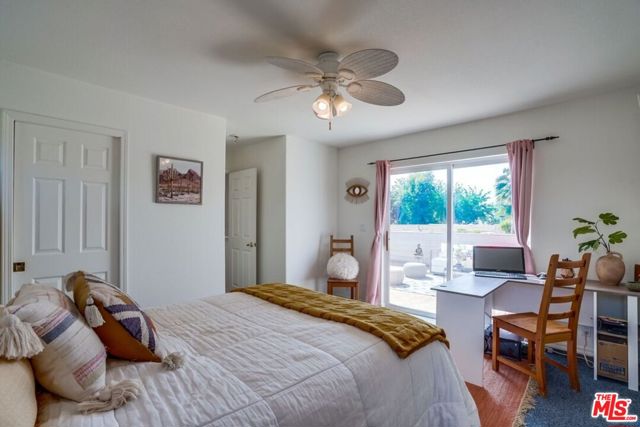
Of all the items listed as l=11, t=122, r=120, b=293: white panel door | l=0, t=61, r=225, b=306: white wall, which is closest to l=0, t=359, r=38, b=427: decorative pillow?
l=11, t=122, r=120, b=293: white panel door

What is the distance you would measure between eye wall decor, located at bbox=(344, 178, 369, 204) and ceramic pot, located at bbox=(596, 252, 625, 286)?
2.68 metres

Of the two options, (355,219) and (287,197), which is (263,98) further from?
(355,219)

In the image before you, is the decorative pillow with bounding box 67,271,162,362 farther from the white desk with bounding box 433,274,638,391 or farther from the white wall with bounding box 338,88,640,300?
the white wall with bounding box 338,88,640,300

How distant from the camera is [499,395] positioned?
220cm

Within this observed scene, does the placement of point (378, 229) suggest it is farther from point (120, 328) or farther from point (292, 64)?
point (120, 328)

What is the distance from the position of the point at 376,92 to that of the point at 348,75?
0.23 m

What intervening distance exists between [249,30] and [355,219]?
10.5ft

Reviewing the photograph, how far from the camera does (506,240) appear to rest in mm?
3287

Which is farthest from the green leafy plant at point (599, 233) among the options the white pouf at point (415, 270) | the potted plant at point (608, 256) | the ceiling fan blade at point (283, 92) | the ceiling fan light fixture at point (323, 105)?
the ceiling fan blade at point (283, 92)

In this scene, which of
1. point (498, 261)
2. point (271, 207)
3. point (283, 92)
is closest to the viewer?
point (283, 92)

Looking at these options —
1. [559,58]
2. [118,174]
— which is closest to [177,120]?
[118,174]

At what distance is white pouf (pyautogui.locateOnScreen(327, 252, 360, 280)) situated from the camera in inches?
158

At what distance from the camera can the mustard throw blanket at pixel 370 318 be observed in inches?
55.8

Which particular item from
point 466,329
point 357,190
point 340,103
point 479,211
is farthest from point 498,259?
point 340,103
